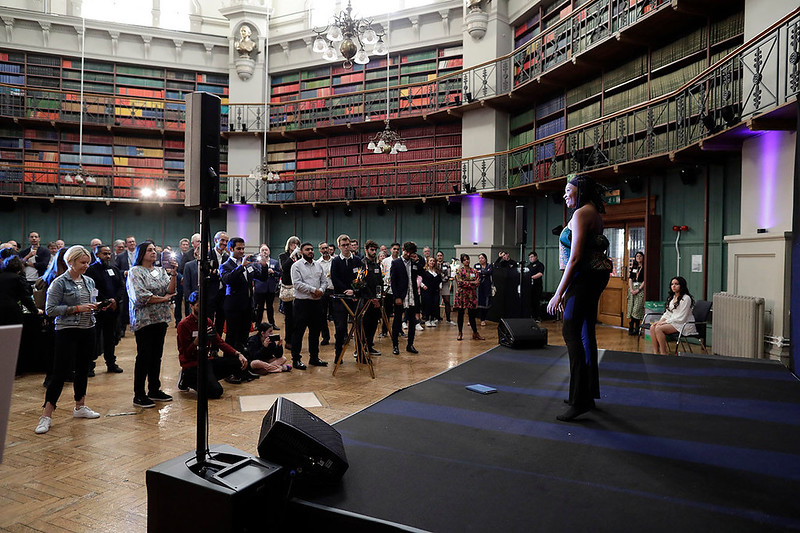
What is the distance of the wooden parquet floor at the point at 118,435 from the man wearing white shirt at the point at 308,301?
0.25 m

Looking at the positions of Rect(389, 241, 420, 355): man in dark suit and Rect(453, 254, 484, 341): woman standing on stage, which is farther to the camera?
Rect(453, 254, 484, 341): woman standing on stage

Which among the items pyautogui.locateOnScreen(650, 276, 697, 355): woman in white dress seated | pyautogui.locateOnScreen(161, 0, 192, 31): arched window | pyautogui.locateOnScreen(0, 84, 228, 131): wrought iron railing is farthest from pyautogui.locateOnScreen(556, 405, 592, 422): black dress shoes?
pyautogui.locateOnScreen(161, 0, 192, 31): arched window

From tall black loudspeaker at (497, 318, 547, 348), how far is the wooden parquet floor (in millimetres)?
823

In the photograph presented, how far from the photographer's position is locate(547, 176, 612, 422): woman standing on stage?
2777 mm

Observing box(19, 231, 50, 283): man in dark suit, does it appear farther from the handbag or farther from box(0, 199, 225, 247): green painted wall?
box(0, 199, 225, 247): green painted wall

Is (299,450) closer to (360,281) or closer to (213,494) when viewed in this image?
(213,494)

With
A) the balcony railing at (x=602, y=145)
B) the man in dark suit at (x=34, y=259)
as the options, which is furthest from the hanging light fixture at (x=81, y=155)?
the man in dark suit at (x=34, y=259)

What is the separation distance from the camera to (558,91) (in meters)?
10.3

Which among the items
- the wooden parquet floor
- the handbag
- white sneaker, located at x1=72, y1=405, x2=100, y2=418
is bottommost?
the wooden parquet floor

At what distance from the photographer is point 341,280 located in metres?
5.55

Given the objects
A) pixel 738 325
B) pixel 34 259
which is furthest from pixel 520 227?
pixel 34 259

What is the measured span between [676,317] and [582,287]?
3179 millimetres

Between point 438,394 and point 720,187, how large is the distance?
5988 mm

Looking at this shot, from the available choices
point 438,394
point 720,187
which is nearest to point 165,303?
point 438,394
